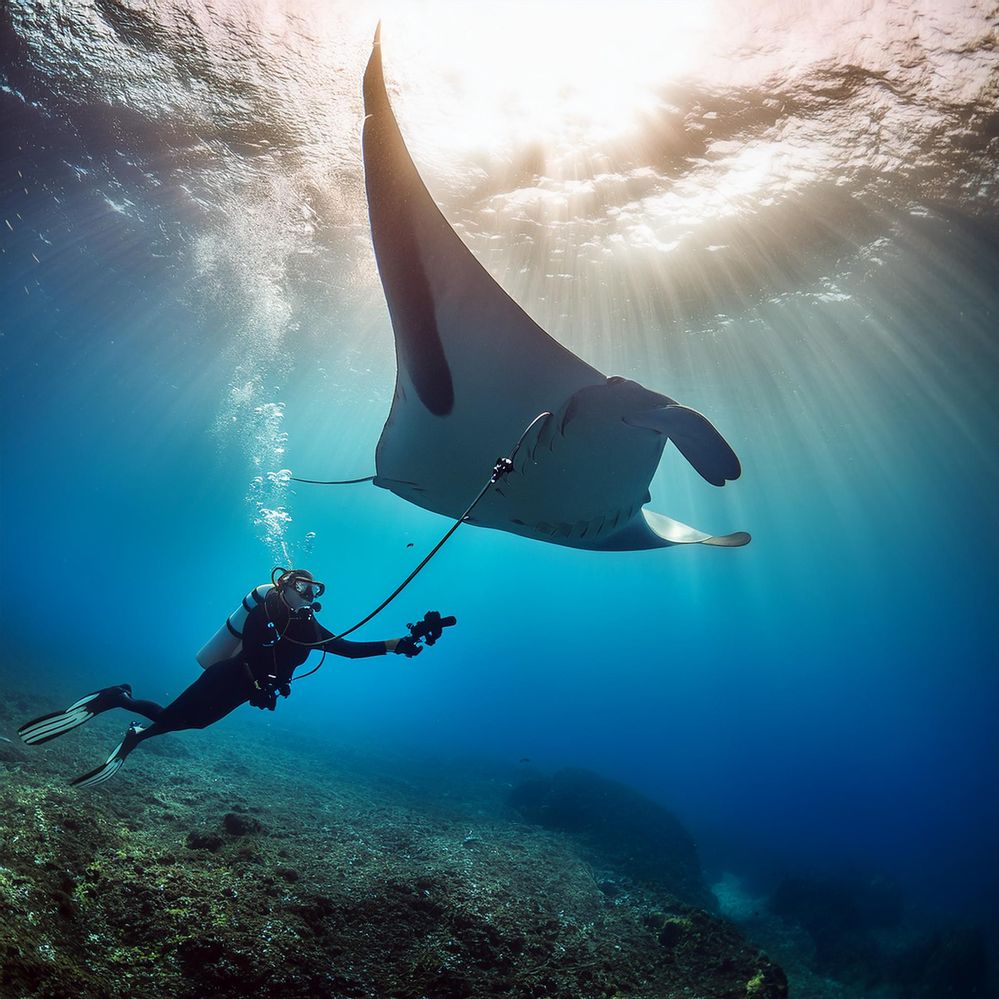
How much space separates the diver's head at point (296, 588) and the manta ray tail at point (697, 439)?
317cm

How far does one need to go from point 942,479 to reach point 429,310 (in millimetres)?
26104

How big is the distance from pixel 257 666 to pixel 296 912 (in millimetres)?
2098

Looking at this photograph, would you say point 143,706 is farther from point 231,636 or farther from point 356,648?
point 356,648

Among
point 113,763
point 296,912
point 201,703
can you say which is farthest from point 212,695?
point 296,912

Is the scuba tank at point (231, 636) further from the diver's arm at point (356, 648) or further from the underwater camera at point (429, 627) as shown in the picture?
the underwater camera at point (429, 627)

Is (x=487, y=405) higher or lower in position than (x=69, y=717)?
higher

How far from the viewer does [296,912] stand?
2955 millimetres

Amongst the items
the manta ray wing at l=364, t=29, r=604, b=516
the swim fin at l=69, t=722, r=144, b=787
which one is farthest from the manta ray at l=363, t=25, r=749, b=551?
the swim fin at l=69, t=722, r=144, b=787

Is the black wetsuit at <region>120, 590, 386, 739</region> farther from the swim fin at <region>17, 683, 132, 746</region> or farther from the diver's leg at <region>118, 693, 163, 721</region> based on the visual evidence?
the swim fin at <region>17, 683, 132, 746</region>

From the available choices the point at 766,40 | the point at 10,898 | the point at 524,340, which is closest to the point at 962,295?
the point at 766,40

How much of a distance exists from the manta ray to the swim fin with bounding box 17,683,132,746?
377cm

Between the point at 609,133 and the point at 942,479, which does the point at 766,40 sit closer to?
the point at 609,133

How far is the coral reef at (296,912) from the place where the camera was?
2217 millimetres

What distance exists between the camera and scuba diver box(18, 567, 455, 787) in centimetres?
431
